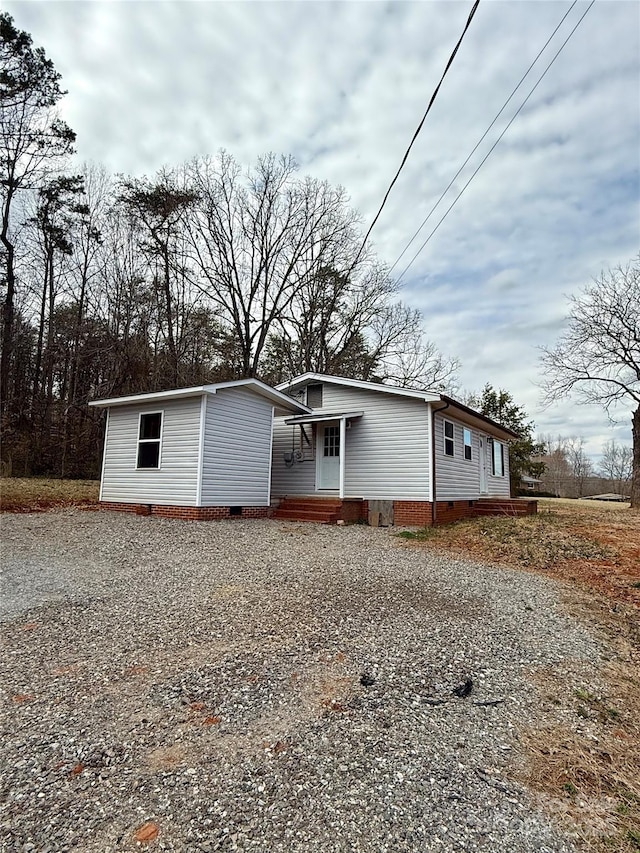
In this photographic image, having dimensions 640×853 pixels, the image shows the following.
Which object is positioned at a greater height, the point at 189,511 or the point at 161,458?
the point at 161,458

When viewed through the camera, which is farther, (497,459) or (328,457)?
(497,459)

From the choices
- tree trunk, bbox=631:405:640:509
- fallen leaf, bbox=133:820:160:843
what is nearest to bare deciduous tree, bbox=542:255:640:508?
tree trunk, bbox=631:405:640:509

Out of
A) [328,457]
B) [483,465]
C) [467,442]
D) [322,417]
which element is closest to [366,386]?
[322,417]

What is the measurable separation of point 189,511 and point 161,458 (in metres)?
1.49

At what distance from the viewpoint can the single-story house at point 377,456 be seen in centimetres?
1115

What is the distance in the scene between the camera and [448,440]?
1227 cm

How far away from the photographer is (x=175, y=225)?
1988 centimetres

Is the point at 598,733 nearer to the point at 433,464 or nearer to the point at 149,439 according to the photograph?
the point at 433,464

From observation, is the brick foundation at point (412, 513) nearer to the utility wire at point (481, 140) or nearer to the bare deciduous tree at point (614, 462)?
the utility wire at point (481, 140)

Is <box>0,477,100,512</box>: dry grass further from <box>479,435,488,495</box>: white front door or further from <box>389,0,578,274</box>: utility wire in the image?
<box>479,435,488,495</box>: white front door

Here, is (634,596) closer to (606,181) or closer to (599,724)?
(599,724)

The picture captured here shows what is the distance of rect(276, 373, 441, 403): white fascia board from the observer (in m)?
10.8

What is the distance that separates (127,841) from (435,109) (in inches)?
271

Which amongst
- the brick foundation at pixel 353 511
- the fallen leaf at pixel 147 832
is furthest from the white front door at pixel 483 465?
the fallen leaf at pixel 147 832
